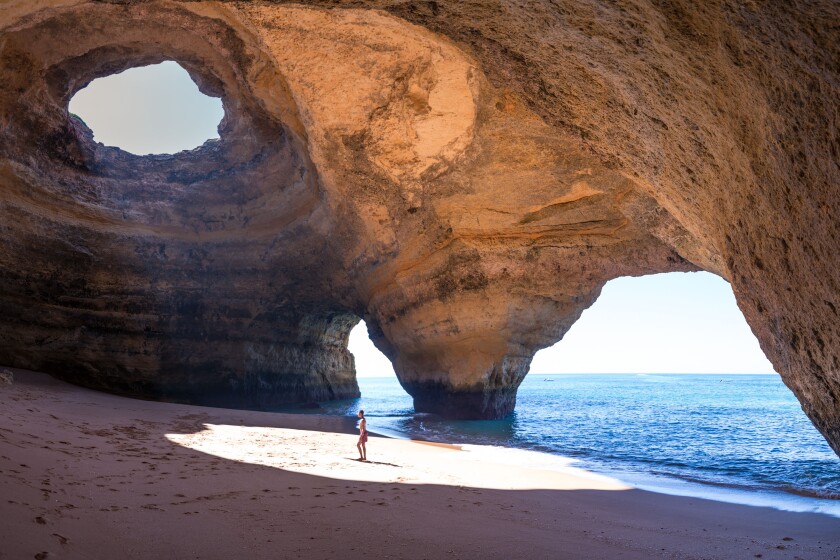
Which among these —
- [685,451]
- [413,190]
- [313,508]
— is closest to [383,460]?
[313,508]

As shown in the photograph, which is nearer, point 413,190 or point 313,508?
point 313,508

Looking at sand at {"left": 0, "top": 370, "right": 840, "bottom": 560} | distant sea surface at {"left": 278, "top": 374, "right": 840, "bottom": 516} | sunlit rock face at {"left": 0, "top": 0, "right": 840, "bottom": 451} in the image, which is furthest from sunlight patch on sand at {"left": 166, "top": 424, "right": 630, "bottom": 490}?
sunlit rock face at {"left": 0, "top": 0, "right": 840, "bottom": 451}

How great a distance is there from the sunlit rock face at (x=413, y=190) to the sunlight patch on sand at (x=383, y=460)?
11.1 feet

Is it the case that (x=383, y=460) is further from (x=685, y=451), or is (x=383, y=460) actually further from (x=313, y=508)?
(x=685, y=451)

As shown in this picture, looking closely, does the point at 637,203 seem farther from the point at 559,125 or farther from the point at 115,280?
the point at 115,280

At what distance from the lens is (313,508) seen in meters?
4.14

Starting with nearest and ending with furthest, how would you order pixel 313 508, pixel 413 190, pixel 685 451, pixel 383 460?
pixel 313 508 < pixel 383 460 < pixel 685 451 < pixel 413 190

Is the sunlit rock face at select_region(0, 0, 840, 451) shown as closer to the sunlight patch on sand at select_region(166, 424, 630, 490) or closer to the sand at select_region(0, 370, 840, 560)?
the sand at select_region(0, 370, 840, 560)

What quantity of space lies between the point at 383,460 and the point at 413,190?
20.4 ft

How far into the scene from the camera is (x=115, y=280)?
1584 cm

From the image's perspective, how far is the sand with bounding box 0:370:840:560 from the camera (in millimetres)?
3102

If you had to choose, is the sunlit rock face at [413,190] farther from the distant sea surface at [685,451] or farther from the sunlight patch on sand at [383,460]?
the sunlight patch on sand at [383,460]

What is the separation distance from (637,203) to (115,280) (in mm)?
13695

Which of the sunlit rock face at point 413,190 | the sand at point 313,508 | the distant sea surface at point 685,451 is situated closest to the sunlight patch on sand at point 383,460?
the sand at point 313,508
